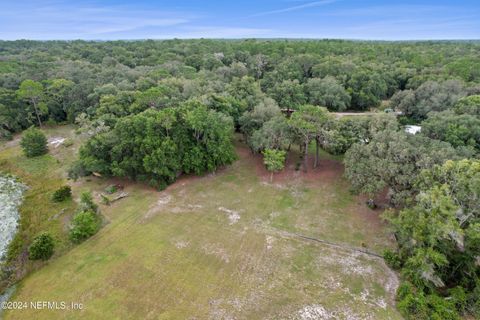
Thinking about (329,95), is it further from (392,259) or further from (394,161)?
(392,259)

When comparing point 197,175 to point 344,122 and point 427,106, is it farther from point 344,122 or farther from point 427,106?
point 427,106

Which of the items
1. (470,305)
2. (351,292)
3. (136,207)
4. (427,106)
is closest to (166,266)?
(136,207)

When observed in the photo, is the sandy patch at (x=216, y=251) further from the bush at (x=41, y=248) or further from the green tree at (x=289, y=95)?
the green tree at (x=289, y=95)

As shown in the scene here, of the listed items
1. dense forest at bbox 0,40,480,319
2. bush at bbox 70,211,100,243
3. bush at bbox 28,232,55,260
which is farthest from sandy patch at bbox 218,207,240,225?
bush at bbox 28,232,55,260

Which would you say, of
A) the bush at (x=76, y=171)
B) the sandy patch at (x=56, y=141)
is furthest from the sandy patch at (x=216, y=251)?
the sandy patch at (x=56, y=141)

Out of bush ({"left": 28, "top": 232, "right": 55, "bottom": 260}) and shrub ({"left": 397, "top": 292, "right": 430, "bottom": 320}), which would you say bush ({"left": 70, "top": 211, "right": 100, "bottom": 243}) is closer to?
bush ({"left": 28, "top": 232, "right": 55, "bottom": 260})

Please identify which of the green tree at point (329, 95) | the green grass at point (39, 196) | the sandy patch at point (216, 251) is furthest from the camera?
the green tree at point (329, 95)
